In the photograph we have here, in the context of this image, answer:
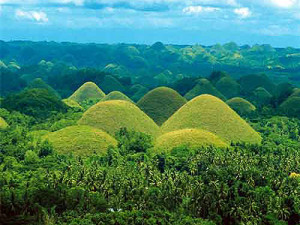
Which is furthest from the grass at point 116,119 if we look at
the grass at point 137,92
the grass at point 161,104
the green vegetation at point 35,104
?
the grass at point 137,92

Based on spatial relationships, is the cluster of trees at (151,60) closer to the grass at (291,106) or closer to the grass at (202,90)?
the grass at (202,90)

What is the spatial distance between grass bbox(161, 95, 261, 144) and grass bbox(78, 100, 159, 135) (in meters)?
2.39

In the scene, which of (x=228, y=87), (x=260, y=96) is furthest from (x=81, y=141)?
(x=228, y=87)

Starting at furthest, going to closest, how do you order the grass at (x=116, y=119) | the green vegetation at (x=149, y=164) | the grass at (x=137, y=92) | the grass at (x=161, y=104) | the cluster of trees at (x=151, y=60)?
the cluster of trees at (x=151, y=60), the grass at (x=137, y=92), the grass at (x=161, y=104), the grass at (x=116, y=119), the green vegetation at (x=149, y=164)

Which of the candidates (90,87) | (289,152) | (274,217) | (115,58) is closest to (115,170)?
(274,217)

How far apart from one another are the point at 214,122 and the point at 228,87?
47.0 meters

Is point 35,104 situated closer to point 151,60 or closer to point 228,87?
point 228,87

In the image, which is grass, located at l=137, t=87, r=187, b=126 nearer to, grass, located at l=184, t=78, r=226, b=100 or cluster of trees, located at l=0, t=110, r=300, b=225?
grass, located at l=184, t=78, r=226, b=100

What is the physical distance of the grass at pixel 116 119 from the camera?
53219 millimetres

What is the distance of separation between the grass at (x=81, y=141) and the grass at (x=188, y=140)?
4.77 metres

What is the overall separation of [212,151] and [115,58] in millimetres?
148334

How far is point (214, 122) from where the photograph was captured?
53344 millimetres

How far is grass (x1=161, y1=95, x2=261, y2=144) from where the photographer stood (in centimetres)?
5203

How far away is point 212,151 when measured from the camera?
4103cm
